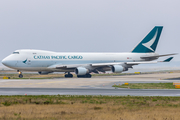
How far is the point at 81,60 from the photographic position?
6419cm

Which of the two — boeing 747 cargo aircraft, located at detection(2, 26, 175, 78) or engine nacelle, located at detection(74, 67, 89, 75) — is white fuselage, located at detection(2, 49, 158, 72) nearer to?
A: boeing 747 cargo aircraft, located at detection(2, 26, 175, 78)

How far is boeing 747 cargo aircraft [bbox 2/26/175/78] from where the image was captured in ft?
193

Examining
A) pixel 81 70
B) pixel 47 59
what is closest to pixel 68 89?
pixel 81 70

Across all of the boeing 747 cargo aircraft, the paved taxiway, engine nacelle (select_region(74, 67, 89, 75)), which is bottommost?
the paved taxiway

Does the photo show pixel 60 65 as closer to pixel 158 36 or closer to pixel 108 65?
A: pixel 108 65

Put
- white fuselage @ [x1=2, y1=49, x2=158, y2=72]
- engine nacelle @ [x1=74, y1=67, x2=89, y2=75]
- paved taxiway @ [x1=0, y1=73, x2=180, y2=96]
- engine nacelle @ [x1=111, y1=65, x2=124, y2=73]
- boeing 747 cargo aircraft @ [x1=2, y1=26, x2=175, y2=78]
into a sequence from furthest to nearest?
engine nacelle @ [x1=111, y1=65, x2=124, y2=73]
engine nacelle @ [x1=74, y1=67, x2=89, y2=75]
boeing 747 cargo aircraft @ [x1=2, y1=26, x2=175, y2=78]
white fuselage @ [x1=2, y1=49, x2=158, y2=72]
paved taxiway @ [x1=0, y1=73, x2=180, y2=96]

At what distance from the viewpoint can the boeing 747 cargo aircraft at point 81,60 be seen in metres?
58.7

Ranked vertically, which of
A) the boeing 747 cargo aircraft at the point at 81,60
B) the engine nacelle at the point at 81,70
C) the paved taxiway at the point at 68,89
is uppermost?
the boeing 747 cargo aircraft at the point at 81,60

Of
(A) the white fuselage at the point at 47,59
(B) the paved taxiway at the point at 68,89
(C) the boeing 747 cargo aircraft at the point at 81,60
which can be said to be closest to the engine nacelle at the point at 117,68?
Answer: (C) the boeing 747 cargo aircraft at the point at 81,60

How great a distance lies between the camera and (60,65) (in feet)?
202

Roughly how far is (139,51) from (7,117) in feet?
190

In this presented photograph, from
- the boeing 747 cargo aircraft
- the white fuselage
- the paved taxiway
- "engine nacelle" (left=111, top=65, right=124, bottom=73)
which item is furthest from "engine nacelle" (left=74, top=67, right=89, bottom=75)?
the paved taxiway

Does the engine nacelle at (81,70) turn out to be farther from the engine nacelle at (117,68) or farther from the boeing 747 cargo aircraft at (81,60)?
the engine nacelle at (117,68)

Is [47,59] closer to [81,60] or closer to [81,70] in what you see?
[81,70]
